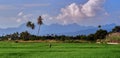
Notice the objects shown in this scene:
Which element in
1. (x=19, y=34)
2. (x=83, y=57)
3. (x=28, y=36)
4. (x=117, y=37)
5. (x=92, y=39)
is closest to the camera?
(x=83, y=57)

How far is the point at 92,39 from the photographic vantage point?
92.0m

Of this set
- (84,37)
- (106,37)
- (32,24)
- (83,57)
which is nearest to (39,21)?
(32,24)

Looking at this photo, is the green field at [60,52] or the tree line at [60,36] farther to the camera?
the tree line at [60,36]

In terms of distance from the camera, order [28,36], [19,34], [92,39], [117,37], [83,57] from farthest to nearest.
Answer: [19,34], [28,36], [92,39], [117,37], [83,57]

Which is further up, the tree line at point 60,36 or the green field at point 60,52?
the tree line at point 60,36

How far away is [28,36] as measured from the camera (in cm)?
10581

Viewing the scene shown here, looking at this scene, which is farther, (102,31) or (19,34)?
(19,34)

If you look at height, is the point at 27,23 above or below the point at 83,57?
above

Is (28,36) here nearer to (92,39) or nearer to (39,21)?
(39,21)

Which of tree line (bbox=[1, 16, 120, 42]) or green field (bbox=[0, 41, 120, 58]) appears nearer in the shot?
green field (bbox=[0, 41, 120, 58])

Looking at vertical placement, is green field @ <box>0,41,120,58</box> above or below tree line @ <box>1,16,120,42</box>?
below

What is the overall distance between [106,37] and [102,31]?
7.76 metres

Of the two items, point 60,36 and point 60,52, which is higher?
point 60,36

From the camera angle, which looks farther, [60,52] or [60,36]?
[60,36]
